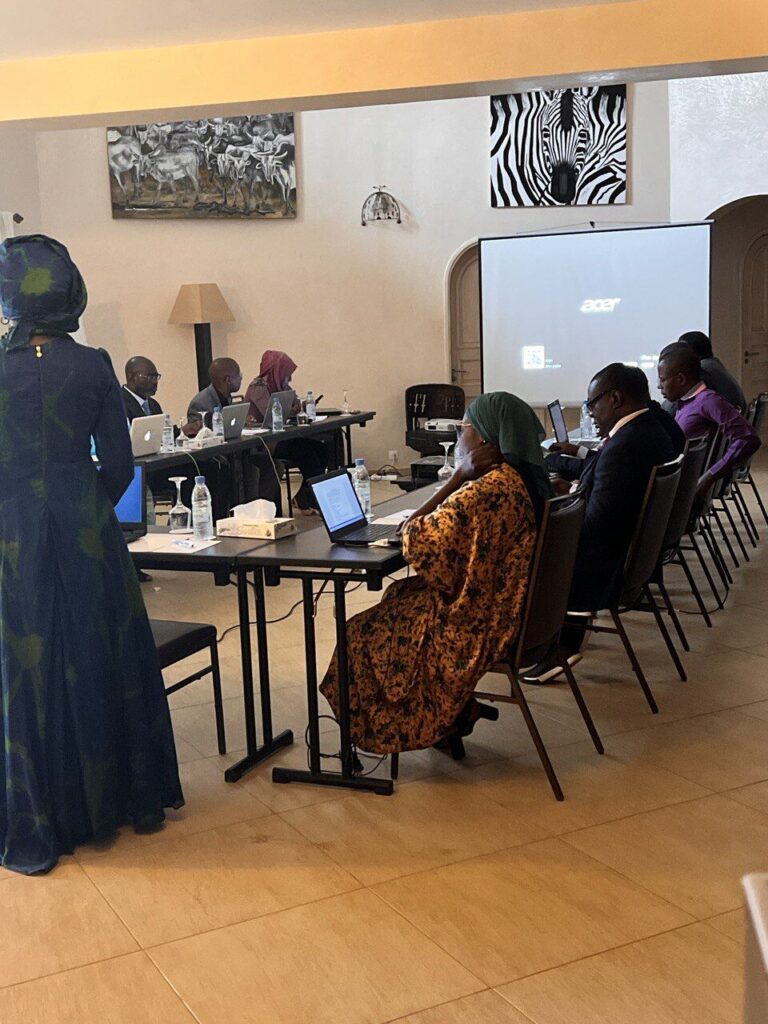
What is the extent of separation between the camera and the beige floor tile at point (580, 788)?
11.1ft

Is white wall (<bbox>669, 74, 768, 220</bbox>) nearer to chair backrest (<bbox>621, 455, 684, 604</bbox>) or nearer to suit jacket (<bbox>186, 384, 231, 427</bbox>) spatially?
suit jacket (<bbox>186, 384, 231, 427</bbox>)

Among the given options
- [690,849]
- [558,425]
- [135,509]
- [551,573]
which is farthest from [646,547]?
[558,425]

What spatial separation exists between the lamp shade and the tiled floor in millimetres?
6320

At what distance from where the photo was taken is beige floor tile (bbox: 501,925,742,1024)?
7.80ft

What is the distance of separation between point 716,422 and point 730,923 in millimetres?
3825

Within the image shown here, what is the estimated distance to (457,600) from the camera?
3.48m

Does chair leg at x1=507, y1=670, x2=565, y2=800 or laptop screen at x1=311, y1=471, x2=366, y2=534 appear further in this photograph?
laptop screen at x1=311, y1=471, x2=366, y2=534

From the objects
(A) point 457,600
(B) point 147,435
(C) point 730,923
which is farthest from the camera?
(B) point 147,435

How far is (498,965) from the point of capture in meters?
2.59

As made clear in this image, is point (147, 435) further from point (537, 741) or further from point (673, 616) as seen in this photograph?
point (537, 741)

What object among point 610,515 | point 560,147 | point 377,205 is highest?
point 560,147

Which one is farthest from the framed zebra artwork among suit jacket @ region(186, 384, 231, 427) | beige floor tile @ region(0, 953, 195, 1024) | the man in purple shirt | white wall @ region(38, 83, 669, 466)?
beige floor tile @ region(0, 953, 195, 1024)

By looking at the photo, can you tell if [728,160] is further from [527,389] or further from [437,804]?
[437,804]

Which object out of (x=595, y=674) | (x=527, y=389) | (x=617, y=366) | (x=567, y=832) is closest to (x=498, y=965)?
(x=567, y=832)
